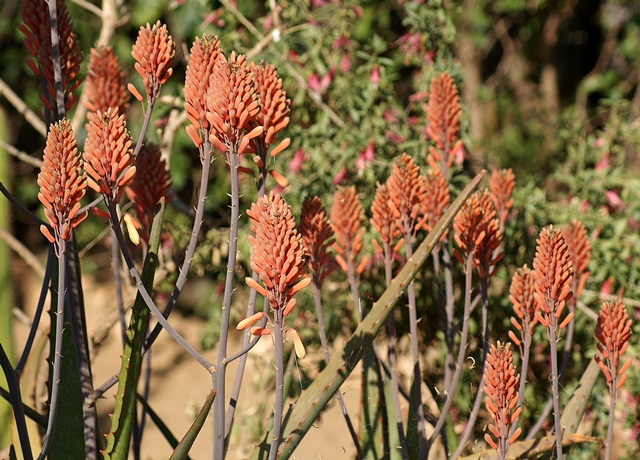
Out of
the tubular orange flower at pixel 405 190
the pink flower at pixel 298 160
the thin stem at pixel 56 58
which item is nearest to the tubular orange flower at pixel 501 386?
the tubular orange flower at pixel 405 190

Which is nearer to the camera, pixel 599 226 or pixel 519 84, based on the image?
pixel 599 226

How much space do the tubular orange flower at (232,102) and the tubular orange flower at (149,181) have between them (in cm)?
32

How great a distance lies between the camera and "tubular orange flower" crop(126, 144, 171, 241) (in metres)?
1.43

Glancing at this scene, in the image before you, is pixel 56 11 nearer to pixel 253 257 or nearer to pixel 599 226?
pixel 253 257

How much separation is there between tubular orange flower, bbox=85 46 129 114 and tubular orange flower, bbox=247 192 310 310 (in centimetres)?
70

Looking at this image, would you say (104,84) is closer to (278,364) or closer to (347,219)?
(347,219)

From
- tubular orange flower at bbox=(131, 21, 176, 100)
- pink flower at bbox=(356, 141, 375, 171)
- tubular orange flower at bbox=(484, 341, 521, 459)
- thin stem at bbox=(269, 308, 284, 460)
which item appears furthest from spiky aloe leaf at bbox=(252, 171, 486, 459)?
pink flower at bbox=(356, 141, 375, 171)

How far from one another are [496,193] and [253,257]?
0.83m

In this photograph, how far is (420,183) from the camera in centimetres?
143

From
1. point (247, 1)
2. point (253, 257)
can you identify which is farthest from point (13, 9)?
point (253, 257)

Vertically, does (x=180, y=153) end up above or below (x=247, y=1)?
above

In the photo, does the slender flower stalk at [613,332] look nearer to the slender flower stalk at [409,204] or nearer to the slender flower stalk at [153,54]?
the slender flower stalk at [409,204]

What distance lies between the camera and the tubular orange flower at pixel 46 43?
1.36 metres

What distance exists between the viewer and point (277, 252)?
1038 millimetres
